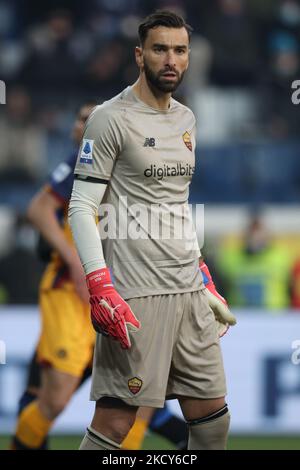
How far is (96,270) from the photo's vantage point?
15.2ft

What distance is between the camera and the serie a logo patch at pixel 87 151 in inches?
186

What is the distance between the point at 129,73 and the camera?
502 inches

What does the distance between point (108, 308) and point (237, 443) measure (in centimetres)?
391

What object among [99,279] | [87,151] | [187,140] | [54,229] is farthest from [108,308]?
[54,229]

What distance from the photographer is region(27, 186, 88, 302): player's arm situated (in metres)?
6.30

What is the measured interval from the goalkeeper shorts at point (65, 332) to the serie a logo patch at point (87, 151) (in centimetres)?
186

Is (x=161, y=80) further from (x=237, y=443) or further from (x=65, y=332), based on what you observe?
(x=237, y=443)

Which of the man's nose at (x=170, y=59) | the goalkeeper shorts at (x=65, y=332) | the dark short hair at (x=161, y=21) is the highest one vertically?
the dark short hair at (x=161, y=21)

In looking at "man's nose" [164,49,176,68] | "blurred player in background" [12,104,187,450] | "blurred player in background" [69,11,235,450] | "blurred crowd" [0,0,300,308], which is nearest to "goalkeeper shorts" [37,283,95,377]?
"blurred player in background" [12,104,187,450]

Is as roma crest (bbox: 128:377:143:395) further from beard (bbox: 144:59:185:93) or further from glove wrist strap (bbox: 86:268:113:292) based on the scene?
beard (bbox: 144:59:185:93)

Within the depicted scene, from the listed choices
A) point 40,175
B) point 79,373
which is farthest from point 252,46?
point 79,373

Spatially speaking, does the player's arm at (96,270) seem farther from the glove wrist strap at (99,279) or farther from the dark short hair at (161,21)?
the dark short hair at (161,21)

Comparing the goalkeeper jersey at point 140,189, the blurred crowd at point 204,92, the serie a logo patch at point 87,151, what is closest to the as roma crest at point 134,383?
the goalkeeper jersey at point 140,189

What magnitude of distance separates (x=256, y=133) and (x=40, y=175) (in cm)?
249
